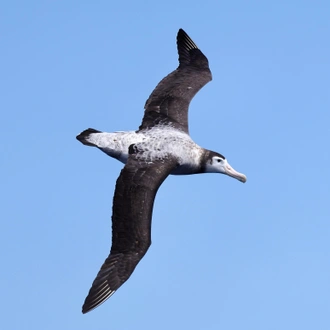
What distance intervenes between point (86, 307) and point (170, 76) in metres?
8.13

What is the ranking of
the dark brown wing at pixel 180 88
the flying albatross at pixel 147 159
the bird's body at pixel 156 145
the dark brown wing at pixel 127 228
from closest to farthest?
the dark brown wing at pixel 127 228 → the flying albatross at pixel 147 159 → the bird's body at pixel 156 145 → the dark brown wing at pixel 180 88

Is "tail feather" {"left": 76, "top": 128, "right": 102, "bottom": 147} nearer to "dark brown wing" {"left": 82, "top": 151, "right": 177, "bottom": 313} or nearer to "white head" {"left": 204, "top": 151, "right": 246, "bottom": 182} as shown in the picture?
"dark brown wing" {"left": 82, "top": 151, "right": 177, "bottom": 313}

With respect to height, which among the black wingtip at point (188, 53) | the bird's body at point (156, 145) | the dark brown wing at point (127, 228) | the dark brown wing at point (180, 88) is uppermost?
the black wingtip at point (188, 53)

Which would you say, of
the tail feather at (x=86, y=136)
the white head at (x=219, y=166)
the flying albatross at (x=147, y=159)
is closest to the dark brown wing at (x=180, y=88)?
the flying albatross at (x=147, y=159)

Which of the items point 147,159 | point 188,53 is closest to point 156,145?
point 147,159

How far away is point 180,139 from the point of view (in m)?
20.6

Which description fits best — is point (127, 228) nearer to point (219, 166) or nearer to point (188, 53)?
point (219, 166)

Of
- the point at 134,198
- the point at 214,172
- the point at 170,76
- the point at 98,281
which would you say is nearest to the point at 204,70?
the point at 170,76

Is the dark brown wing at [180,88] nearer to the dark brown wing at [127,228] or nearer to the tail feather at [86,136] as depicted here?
the tail feather at [86,136]

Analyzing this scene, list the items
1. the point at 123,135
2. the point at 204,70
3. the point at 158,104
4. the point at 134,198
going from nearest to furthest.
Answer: the point at 134,198 < the point at 123,135 < the point at 158,104 < the point at 204,70

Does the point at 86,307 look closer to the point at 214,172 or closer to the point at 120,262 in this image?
the point at 120,262

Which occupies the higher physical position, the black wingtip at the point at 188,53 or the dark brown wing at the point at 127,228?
the black wingtip at the point at 188,53

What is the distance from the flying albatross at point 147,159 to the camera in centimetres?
1823

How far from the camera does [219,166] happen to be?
21125mm
